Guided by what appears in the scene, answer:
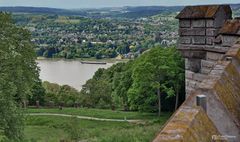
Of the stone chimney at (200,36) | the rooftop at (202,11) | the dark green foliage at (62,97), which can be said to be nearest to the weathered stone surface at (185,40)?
the stone chimney at (200,36)

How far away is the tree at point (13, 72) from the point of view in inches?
834

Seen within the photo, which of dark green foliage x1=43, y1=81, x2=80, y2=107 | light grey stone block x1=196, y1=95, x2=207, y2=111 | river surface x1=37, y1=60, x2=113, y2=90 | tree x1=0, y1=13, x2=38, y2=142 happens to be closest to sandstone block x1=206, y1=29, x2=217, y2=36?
light grey stone block x1=196, y1=95, x2=207, y2=111

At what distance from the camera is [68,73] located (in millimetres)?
109312

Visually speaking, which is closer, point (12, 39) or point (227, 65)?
point (227, 65)

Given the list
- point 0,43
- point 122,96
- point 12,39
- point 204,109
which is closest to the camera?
point 204,109

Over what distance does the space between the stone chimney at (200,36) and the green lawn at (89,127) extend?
13.2m

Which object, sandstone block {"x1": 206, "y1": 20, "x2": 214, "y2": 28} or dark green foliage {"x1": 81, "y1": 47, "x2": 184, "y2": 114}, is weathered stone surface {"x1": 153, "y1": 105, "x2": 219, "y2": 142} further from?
dark green foliage {"x1": 81, "y1": 47, "x2": 184, "y2": 114}

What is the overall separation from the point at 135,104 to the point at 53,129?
12.1m

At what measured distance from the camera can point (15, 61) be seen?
73.5ft

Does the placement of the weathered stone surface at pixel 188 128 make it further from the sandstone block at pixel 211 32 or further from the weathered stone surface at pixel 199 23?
the weathered stone surface at pixel 199 23

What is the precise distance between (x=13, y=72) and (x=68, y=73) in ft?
285

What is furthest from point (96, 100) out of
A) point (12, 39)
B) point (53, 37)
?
point (53, 37)

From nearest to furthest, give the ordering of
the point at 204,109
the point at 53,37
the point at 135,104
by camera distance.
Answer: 1. the point at 204,109
2. the point at 135,104
3. the point at 53,37

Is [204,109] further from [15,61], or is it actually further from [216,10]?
[15,61]
